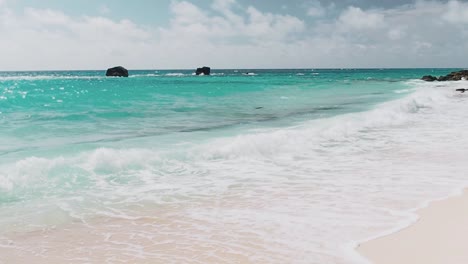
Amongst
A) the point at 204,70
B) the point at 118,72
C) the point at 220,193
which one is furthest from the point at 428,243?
the point at 204,70

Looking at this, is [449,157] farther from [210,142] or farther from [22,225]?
[22,225]

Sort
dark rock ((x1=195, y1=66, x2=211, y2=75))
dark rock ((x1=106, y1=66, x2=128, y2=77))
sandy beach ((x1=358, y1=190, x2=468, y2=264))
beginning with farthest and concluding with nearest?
dark rock ((x1=195, y1=66, x2=211, y2=75))
dark rock ((x1=106, y1=66, x2=128, y2=77))
sandy beach ((x1=358, y1=190, x2=468, y2=264))

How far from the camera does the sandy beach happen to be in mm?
4922

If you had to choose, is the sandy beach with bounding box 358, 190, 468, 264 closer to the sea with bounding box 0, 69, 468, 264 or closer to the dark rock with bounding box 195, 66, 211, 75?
the sea with bounding box 0, 69, 468, 264

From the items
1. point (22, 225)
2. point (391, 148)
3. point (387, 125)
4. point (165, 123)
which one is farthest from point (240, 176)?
point (165, 123)

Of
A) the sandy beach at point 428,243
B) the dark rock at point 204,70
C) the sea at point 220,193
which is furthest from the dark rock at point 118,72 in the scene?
the sandy beach at point 428,243

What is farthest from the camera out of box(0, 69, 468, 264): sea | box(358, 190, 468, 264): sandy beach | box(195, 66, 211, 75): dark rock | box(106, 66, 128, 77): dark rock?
box(195, 66, 211, 75): dark rock

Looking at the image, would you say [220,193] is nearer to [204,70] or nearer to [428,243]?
[428,243]

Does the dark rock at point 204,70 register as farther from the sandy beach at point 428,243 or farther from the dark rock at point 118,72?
the sandy beach at point 428,243

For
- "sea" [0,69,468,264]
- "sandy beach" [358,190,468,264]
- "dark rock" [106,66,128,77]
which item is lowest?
"sea" [0,69,468,264]

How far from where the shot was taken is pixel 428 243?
5.35 metres

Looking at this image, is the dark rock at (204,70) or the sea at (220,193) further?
the dark rock at (204,70)

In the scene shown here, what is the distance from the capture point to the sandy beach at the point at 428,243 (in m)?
4.92

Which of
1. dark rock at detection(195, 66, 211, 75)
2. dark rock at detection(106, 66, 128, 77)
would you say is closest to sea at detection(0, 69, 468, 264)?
dark rock at detection(106, 66, 128, 77)
